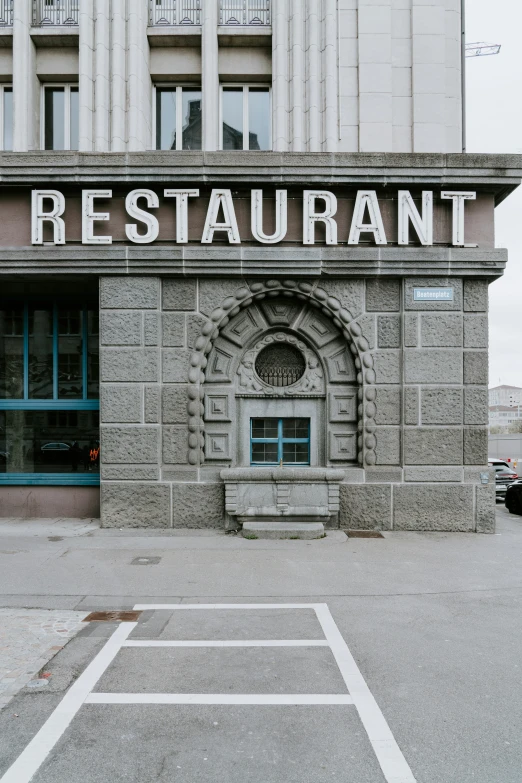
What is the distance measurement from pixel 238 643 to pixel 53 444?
772cm

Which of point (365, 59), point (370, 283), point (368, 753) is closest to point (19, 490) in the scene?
point (370, 283)

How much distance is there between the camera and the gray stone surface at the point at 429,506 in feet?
33.8

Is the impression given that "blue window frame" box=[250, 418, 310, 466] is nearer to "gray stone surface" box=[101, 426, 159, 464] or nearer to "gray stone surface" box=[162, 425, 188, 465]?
"gray stone surface" box=[162, 425, 188, 465]

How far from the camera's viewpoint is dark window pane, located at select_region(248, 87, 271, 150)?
12.2 metres

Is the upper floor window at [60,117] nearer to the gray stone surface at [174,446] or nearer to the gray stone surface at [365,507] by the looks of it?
the gray stone surface at [174,446]

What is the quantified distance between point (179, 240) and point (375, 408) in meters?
5.19

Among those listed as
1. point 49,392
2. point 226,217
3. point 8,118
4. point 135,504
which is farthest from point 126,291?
point 8,118

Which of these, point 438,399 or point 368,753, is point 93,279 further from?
point 368,753

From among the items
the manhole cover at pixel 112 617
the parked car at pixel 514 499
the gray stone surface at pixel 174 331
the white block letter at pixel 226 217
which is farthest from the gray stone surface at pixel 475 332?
the manhole cover at pixel 112 617

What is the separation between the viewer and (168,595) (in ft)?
22.2

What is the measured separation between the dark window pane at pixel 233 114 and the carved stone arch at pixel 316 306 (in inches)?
168

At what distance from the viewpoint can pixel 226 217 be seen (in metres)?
10.2

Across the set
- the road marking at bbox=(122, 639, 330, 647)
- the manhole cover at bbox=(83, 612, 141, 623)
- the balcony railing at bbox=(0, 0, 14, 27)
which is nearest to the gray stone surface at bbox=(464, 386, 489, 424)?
the road marking at bbox=(122, 639, 330, 647)

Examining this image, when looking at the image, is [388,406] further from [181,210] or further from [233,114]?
[233,114]
